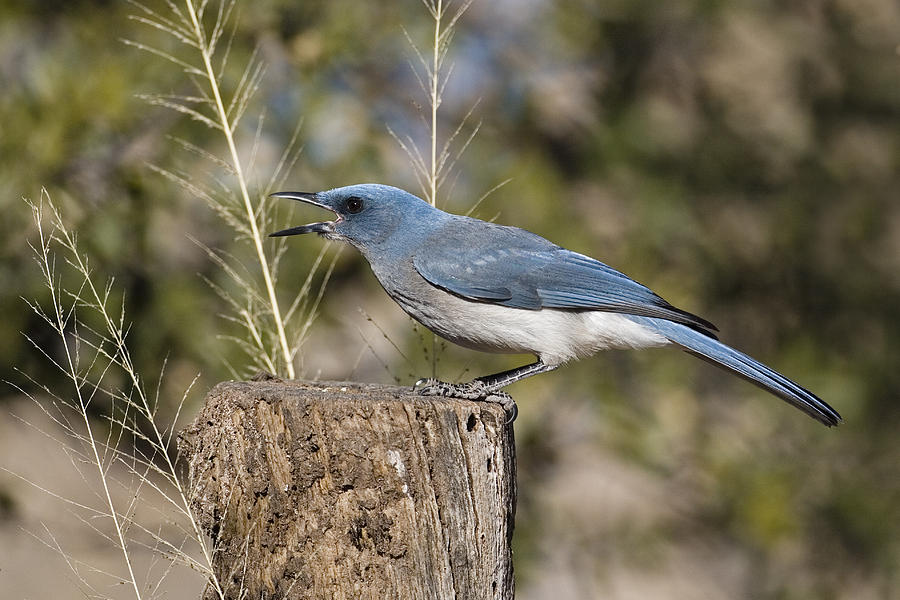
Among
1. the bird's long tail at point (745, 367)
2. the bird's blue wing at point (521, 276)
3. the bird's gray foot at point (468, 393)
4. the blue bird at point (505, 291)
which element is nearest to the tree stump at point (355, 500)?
the bird's gray foot at point (468, 393)

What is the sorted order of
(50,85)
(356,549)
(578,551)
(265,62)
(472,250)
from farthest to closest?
(578,551) < (265,62) < (50,85) < (472,250) < (356,549)

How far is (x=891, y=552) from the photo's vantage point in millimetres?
7000

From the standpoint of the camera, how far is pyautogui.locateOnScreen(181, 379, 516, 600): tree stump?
3.19 m

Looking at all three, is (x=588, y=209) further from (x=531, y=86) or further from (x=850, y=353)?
(x=850, y=353)

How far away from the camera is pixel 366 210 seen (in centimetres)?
462

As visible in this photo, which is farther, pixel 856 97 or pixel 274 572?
pixel 856 97

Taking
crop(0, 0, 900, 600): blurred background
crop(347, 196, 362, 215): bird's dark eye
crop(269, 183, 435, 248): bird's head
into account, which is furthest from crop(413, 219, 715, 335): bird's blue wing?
crop(0, 0, 900, 600): blurred background

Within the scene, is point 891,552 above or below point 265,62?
below

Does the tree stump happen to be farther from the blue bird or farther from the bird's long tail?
the bird's long tail

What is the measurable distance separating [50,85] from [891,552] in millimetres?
6012

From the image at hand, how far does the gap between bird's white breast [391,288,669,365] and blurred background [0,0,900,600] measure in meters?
1.35

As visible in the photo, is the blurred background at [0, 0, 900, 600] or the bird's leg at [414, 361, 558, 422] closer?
A: the bird's leg at [414, 361, 558, 422]

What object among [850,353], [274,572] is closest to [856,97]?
[850,353]

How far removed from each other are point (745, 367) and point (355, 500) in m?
1.82
